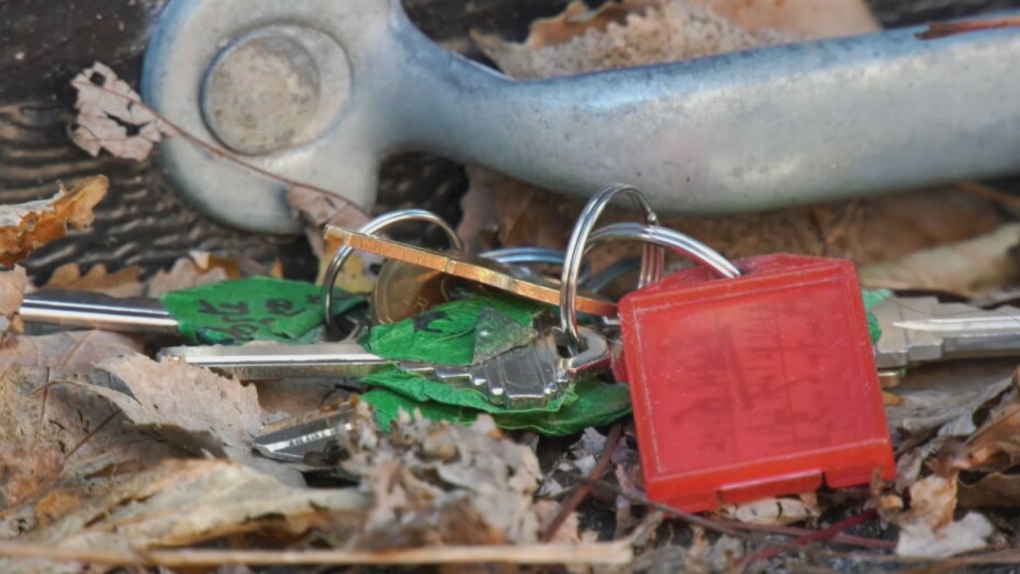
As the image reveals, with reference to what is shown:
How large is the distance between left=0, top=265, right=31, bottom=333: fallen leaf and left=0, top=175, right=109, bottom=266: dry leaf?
56mm

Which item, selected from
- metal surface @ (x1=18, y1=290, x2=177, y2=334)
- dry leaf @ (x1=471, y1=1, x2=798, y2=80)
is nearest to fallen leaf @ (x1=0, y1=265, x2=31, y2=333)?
metal surface @ (x1=18, y1=290, x2=177, y2=334)

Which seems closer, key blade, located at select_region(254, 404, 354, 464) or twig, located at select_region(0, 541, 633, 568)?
twig, located at select_region(0, 541, 633, 568)

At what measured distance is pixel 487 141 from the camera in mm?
1840

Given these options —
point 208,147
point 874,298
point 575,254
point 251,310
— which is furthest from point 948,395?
point 208,147

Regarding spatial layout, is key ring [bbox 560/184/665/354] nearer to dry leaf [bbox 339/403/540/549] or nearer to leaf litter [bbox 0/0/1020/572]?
leaf litter [bbox 0/0/1020/572]

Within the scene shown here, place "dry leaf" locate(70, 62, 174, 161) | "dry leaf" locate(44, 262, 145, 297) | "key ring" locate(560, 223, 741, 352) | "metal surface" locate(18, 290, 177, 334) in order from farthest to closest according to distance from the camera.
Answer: "dry leaf" locate(44, 262, 145, 297) < "dry leaf" locate(70, 62, 174, 161) < "metal surface" locate(18, 290, 177, 334) < "key ring" locate(560, 223, 741, 352)

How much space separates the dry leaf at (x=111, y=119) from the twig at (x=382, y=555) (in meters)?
0.81

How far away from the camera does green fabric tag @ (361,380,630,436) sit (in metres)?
1.38

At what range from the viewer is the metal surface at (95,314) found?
1.60 metres

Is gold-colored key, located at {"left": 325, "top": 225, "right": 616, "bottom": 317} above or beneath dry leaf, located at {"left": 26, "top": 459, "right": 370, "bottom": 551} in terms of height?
above

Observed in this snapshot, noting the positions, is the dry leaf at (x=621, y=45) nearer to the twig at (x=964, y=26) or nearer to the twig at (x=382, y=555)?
the twig at (x=964, y=26)

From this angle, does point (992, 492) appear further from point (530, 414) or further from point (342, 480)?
point (342, 480)

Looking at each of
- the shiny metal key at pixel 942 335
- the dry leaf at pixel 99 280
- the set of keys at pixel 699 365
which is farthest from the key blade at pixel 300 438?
the shiny metal key at pixel 942 335

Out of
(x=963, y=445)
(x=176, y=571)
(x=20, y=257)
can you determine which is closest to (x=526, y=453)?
(x=176, y=571)
